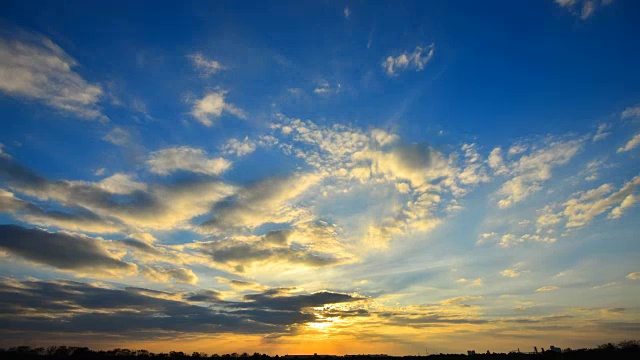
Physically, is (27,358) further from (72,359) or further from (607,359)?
(607,359)

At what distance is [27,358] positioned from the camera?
604ft

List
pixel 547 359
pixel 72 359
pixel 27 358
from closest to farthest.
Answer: pixel 547 359 < pixel 27 358 < pixel 72 359

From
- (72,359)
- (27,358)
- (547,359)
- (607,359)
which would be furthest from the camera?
(72,359)

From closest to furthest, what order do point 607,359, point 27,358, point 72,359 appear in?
point 607,359 < point 27,358 < point 72,359

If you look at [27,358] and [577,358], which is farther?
[27,358]

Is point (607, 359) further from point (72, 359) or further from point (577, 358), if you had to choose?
point (72, 359)

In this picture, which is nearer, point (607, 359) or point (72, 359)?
point (607, 359)

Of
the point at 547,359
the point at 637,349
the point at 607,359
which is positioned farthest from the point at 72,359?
the point at 637,349

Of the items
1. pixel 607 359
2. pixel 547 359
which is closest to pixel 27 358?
pixel 547 359

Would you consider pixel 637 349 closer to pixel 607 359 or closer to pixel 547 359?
pixel 607 359

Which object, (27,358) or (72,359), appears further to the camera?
Answer: (72,359)

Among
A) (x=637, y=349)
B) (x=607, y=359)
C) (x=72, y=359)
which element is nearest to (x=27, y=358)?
(x=72, y=359)

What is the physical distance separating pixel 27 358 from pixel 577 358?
24739 centimetres

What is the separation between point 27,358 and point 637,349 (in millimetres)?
280317
